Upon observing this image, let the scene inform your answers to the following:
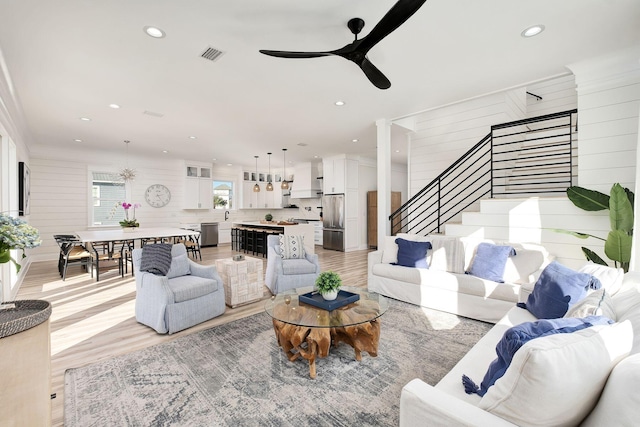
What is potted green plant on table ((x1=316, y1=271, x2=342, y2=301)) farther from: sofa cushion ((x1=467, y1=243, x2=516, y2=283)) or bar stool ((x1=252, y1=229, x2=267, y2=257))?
bar stool ((x1=252, y1=229, x2=267, y2=257))

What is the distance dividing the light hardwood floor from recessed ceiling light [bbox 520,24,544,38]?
12.4 feet

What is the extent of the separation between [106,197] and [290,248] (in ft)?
22.3

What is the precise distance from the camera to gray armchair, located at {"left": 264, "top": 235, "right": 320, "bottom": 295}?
4371 mm

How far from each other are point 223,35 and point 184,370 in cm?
290

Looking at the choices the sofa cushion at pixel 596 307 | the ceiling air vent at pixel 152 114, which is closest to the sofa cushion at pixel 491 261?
the sofa cushion at pixel 596 307

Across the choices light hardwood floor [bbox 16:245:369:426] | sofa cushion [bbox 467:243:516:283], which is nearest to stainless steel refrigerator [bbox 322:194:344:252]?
light hardwood floor [bbox 16:245:369:426]

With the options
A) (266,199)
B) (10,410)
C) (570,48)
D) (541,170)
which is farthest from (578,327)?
(266,199)

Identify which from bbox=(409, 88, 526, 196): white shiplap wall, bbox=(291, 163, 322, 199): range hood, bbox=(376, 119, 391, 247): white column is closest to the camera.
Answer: bbox=(409, 88, 526, 196): white shiplap wall

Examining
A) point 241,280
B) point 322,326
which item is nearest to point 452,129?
point 241,280

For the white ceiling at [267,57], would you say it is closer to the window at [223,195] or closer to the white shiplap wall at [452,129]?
the white shiplap wall at [452,129]

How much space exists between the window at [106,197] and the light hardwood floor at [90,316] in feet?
7.41

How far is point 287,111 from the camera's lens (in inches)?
192

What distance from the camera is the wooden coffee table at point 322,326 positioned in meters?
2.32

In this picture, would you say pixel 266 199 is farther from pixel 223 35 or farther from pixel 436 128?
pixel 223 35
